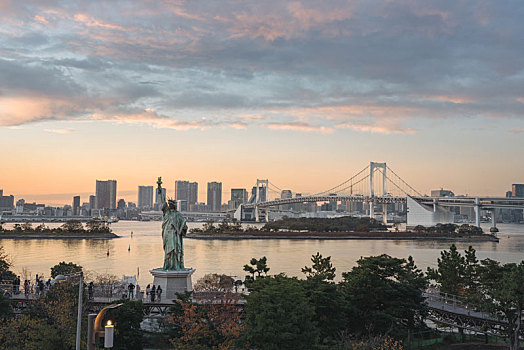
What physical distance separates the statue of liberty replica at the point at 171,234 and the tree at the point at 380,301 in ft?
13.4

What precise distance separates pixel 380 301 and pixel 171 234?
5247 mm

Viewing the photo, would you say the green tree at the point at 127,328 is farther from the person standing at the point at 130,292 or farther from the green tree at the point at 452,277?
the green tree at the point at 452,277

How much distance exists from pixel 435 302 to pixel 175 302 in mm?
7209

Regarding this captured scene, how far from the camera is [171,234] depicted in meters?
11.6

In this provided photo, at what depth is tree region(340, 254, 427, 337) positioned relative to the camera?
11.4m

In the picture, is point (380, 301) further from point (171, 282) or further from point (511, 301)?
point (171, 282)

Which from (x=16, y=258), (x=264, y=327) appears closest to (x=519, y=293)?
(x=264, y=327)

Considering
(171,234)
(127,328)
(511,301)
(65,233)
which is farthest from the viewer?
(65,233)

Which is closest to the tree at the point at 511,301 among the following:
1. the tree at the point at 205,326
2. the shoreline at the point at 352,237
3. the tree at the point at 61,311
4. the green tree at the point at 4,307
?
the tree at the point at 205,326

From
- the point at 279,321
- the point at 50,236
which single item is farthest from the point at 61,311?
the point at 50,236

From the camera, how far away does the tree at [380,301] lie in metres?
11.4

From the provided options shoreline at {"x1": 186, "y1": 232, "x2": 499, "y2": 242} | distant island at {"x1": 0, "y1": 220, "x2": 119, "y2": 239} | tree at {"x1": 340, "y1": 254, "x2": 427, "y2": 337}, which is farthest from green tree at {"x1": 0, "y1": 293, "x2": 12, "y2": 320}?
shoreline at {"x1": 186, "y1": 232, "x2": 499, "y2": 242}

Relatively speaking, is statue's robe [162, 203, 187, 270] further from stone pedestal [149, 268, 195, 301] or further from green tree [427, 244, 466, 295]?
green tree [427, 244, 466, 295]

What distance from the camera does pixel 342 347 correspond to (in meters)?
10.1
